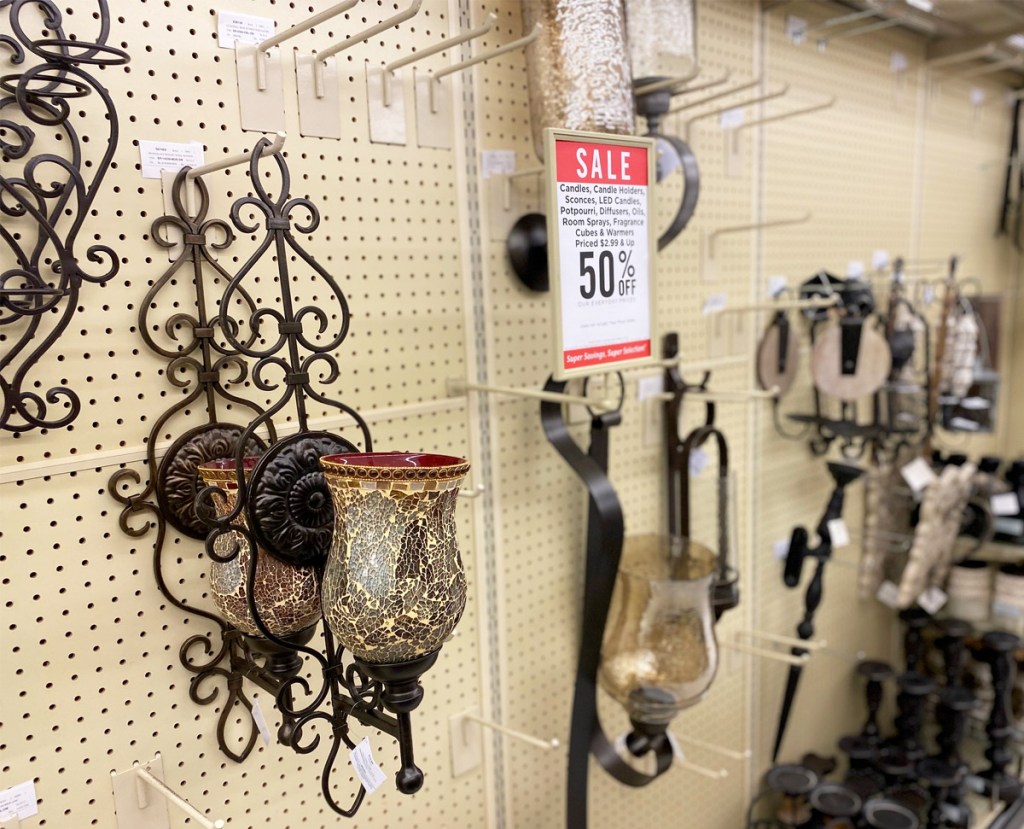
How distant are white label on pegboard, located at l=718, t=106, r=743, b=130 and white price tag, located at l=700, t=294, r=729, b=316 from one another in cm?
40

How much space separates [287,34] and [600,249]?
526 millimetres

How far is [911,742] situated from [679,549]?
1272 millimetres

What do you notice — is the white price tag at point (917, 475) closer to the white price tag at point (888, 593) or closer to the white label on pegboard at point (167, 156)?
the white price tag at point (888, 593)

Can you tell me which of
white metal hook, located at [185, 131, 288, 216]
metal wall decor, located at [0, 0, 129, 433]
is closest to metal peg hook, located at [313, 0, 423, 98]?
white metal hook, located at [185, 131, 288, 216]

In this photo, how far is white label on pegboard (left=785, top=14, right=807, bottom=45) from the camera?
2051 millimetres

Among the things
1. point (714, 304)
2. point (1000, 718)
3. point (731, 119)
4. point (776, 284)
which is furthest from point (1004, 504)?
point (731, 119)

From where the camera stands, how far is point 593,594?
4.78ft

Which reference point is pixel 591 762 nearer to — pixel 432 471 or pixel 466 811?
pixel 466 811

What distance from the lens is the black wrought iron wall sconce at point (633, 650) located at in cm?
148

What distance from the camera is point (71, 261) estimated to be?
900mm

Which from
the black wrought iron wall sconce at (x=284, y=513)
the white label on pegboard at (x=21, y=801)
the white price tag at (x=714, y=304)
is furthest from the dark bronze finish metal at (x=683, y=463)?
the white label on pegboard at (x=21, y=801)

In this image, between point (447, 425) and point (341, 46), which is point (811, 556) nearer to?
point (447, 425)

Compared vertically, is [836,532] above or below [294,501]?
below

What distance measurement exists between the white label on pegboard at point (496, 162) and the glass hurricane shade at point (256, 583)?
2.26 feet
